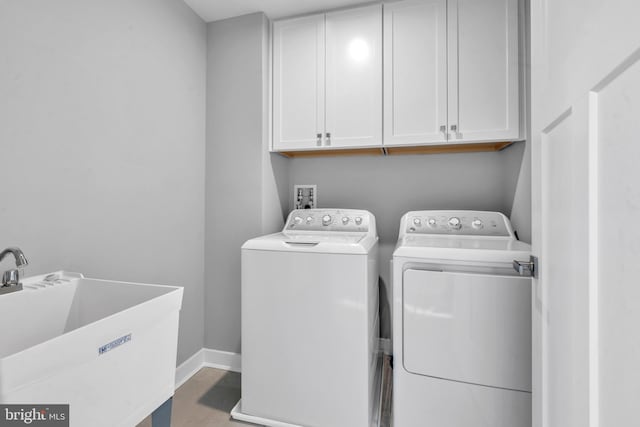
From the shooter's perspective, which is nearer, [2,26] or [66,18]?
[2,26]

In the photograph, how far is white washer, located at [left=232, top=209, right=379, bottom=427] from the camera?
4.89 feet

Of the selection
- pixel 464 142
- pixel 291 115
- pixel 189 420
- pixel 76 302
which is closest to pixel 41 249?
pixel 76 302

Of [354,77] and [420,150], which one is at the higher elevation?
[354,77]

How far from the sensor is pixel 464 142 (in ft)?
5.96

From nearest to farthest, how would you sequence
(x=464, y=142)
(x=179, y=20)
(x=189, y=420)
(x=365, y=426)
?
(x=365, y=426) → (x=189, y=420) → (x=464, y=142) → (x=179, y=20)

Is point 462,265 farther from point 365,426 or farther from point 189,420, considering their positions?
point 189,420

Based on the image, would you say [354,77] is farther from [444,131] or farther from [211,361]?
[211,361]

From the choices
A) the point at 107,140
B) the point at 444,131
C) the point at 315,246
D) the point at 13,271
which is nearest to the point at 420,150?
the point at 444,131

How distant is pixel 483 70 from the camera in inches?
69.1

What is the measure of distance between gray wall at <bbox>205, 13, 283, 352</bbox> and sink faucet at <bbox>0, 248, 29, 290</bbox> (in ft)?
4.01

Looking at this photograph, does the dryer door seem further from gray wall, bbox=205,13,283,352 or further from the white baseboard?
the white baseboard

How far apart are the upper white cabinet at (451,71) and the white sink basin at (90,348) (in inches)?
63.1

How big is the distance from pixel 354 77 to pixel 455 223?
113 centimetres

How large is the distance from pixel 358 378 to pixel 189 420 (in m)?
0.96
